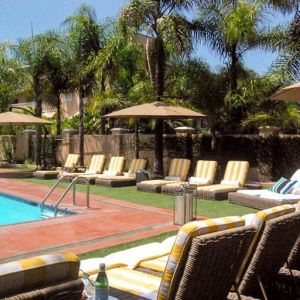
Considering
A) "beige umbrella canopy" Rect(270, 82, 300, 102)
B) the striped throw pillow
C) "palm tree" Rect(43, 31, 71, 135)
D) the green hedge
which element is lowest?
the striped throw pillow

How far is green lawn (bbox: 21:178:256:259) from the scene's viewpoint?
7.34 metres

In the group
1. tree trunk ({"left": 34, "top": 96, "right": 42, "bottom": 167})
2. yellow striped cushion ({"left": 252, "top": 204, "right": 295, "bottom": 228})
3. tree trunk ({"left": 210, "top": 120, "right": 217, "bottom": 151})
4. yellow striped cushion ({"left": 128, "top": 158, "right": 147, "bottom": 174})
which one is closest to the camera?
yellow striped cushion ({"left": 252, "top": 204, "right": 295, "bottom": 228})

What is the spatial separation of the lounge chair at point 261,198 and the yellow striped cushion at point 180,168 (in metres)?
3.55

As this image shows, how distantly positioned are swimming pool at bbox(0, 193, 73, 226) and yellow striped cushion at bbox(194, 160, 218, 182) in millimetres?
5043

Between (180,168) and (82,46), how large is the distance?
920 centimetres

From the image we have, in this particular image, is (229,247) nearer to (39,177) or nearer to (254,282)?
(254,282)

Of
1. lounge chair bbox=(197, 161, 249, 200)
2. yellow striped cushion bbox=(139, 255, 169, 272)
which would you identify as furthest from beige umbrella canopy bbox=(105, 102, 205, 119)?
yellow striped cushion bbox=(139, 255, 169, 272)

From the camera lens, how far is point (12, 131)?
28531 millimetres

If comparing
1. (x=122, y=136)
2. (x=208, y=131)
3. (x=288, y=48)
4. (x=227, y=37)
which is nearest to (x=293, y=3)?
(x=288, y=48)

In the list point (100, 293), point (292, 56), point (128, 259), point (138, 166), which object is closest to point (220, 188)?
point (138, 166)

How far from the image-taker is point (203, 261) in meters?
3.00

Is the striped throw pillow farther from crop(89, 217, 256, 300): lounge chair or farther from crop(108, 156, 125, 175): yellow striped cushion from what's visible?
crop(89, 217, 256, 300): lounge chair

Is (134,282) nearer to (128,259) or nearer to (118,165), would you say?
(128,259)

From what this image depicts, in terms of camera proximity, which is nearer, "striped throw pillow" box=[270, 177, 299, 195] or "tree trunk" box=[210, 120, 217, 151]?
"striped throw pillow" box=[270, 177, 299, 195]
